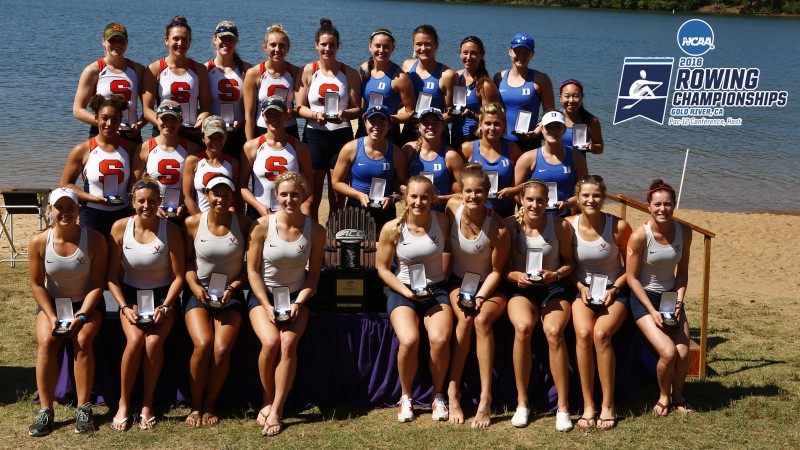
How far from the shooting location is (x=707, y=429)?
6.15 meters

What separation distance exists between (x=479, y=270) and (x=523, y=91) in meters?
2.07

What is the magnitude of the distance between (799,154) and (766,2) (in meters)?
54.7

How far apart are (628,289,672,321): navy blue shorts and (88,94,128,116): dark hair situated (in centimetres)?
391

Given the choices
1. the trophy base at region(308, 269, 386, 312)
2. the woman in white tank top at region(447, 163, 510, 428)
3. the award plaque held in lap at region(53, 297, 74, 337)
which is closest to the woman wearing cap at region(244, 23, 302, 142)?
the trophy base at region(308, 269, 386, 312)

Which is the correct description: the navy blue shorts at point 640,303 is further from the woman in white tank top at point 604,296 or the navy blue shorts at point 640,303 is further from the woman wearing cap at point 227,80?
the woman wearing cap at point 227,80

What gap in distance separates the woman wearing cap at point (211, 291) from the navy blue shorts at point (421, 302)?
1018mm

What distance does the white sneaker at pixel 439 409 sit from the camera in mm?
6320

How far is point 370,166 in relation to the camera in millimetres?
7242

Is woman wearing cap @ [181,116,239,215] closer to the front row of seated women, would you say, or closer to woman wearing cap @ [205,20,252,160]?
the front row of seated women

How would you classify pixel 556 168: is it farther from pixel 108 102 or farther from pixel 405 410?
pixel 108 102

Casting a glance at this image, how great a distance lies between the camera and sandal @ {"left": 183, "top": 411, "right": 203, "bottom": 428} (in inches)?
243

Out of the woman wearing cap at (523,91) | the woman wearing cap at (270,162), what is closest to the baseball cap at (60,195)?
the woman wearing cap at (270,162)

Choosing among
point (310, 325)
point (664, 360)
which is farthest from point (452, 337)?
point (664, 360)

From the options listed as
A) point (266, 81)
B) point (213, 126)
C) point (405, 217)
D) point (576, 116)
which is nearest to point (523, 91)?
point (576, 116)
